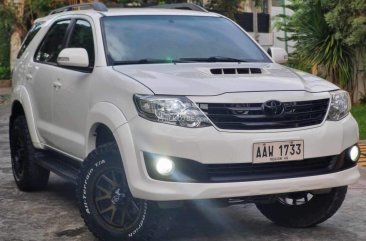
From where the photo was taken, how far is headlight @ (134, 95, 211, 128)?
444 centimetres

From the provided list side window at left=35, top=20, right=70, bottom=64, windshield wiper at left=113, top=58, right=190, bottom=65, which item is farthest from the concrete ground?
side window at left=35, top=20, right=70, bottom=64

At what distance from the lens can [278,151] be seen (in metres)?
4.56

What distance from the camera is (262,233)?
539cm

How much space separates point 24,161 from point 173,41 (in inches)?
83.6

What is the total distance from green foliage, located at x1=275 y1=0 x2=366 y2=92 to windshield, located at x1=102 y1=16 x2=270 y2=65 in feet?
25.2

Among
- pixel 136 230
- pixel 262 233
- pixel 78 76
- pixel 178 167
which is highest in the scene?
pixel 78 76

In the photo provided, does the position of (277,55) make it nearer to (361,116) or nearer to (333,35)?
(361,116)

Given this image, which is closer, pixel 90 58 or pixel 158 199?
pixel 158 199

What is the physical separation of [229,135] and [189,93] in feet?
1.21

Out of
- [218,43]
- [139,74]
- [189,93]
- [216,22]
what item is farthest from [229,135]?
[216,22]

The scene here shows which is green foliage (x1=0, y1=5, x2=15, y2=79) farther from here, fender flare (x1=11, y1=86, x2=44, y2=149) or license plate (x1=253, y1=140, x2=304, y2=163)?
license plate (x1=253, y1=140, x2=304, y2=163)

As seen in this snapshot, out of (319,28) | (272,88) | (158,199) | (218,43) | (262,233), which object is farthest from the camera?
Result: (319,28)

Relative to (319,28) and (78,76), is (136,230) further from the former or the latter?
(319,28)

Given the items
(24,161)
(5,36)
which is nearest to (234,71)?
(24,161)
